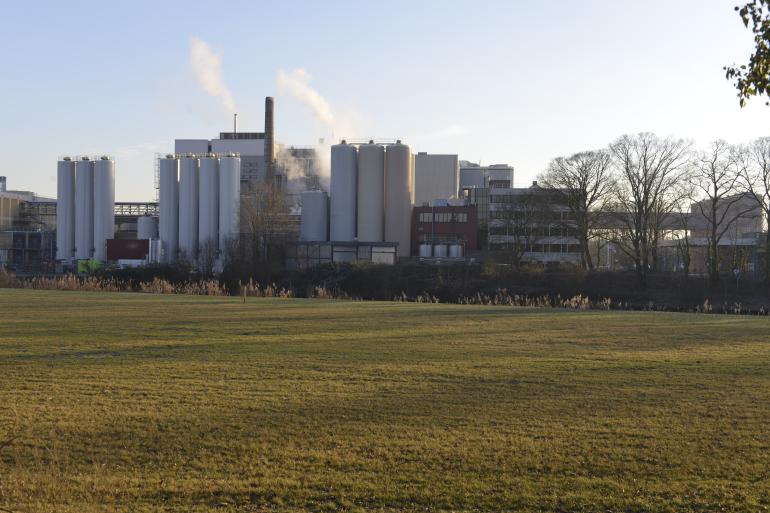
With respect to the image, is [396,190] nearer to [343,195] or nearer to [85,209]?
[343,195]

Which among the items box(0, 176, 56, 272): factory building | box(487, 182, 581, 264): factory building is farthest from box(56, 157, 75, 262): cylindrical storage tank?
box(487, 182, 581, 264): factory building

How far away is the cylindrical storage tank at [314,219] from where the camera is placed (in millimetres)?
87562

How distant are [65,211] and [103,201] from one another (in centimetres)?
461

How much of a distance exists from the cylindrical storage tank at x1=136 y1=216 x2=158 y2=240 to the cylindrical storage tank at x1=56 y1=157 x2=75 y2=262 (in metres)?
7.28

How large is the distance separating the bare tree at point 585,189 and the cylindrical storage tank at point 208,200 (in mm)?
36995

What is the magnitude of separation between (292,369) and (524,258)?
65.1m

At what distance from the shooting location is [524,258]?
78500 mm

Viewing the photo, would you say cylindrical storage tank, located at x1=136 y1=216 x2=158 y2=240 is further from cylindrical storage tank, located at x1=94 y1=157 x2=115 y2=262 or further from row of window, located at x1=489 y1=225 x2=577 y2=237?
row of window, located at x1=489 y1=225 x2=577 y2=237

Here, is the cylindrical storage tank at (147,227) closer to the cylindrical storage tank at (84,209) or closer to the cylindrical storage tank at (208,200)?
the cylindrical storage tank at (84,209)

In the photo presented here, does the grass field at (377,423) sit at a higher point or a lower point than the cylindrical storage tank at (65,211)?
lower

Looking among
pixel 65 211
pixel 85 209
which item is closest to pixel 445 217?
pixel 85 209

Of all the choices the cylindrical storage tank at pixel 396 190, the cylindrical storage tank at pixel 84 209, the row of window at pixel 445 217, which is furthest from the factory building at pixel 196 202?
the row of window at pixel 445 217

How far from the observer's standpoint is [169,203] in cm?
8975

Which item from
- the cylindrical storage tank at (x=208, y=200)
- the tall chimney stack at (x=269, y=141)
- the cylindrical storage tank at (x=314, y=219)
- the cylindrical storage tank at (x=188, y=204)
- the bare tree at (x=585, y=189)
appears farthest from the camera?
the tall chimney stack at (x=269, y=141)
